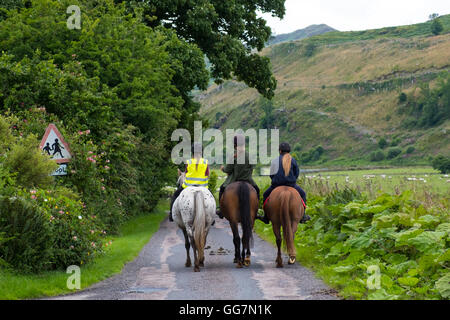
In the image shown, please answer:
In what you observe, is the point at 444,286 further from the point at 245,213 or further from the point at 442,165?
the point at 442,165

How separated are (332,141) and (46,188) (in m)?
134

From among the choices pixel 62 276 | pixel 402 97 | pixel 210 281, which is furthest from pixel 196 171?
pixel 402 97

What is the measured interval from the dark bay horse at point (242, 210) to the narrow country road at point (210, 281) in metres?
0.43

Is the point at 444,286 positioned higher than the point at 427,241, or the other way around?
the point at 427,241

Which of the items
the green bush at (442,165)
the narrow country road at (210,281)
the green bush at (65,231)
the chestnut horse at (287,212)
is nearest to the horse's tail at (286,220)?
the chestnut horse at (287,212)

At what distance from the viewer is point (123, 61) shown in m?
24.6

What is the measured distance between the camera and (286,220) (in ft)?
46.2

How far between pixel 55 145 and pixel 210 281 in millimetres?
5369

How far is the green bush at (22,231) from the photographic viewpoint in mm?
12057

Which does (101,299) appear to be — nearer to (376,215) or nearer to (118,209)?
(376,215)

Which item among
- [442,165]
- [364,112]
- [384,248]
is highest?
[364,112]


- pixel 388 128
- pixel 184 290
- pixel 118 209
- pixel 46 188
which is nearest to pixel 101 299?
pixel 184 290

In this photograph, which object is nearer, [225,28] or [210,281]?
[210,281]

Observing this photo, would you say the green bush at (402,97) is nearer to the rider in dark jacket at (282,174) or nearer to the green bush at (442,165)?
the green bush at (442,165)
